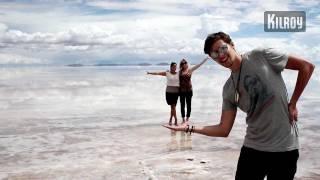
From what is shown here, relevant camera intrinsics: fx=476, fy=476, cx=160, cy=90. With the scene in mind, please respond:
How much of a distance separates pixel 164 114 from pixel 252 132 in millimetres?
12842

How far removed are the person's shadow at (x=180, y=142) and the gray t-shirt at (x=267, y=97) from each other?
6137mm

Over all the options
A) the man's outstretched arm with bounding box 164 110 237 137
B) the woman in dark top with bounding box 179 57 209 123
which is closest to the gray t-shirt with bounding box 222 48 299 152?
the man's outstretched arm with bounding box 164 110 237 137

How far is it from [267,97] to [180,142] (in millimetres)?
7142

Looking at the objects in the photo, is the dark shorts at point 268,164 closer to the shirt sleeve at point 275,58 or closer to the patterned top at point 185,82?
the shirt sleeve at point 275,58

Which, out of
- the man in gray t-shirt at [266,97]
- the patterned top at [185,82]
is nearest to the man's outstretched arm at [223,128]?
the man in gray t-shirt at [266,97]

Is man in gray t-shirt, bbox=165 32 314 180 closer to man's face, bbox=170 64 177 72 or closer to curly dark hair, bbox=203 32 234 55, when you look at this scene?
curly dark hair, bbox=203 32 234 55

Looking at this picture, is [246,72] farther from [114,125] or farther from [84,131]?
[114,125]

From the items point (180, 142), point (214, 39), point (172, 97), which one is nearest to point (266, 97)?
point (214, 39)

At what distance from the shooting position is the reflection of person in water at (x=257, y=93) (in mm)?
3580

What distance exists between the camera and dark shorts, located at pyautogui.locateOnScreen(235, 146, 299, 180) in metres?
3.69

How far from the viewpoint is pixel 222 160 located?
862 centimetres

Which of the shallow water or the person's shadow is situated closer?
the shallow water

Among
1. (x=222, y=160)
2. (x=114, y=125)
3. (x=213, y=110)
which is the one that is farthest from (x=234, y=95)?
(x=213, y=110)

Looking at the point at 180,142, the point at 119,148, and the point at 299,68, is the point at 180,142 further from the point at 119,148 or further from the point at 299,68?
the point at 299,68
